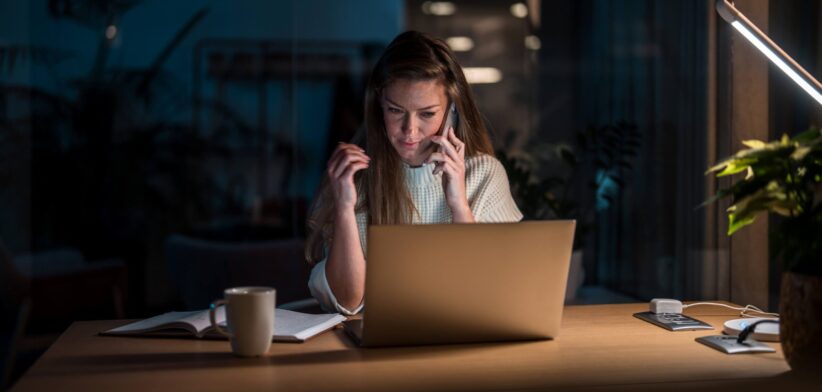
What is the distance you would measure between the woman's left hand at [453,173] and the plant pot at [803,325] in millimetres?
829

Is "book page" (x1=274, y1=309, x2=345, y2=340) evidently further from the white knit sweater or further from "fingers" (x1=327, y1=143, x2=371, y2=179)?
the white knit sweater

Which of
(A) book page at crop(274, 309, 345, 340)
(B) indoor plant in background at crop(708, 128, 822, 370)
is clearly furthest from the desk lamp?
(A) book page at crop(274, 309, 345, 340)

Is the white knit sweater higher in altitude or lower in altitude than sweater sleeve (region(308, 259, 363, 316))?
higher

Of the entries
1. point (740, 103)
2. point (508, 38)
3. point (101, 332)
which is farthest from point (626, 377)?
point (508, 38)

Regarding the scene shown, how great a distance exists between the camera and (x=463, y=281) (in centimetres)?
130

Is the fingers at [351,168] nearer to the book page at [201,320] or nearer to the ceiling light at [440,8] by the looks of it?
the book page at [201,320]

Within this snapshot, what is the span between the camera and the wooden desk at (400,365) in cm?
116

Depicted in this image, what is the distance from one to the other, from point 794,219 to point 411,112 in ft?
3.23

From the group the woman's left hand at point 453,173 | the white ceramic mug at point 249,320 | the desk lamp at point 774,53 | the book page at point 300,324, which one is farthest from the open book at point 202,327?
the desk lamp at point 774,53

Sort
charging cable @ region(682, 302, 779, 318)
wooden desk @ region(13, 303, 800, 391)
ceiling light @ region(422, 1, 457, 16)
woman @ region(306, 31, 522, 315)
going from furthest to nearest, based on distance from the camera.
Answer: ceiling light @ region(422, 1, 457, 16)
woman @ region(306, 31, 522, 315)
charging cable @ region(682, 302, 779, 318)
wooden desk @ region(13, 303, 800, 391)

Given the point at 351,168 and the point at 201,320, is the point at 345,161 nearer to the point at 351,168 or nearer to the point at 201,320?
the point at 351,168

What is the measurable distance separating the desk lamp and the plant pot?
438mm

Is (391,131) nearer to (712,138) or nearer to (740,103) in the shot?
(740,103)

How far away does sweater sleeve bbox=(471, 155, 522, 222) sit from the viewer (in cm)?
219
